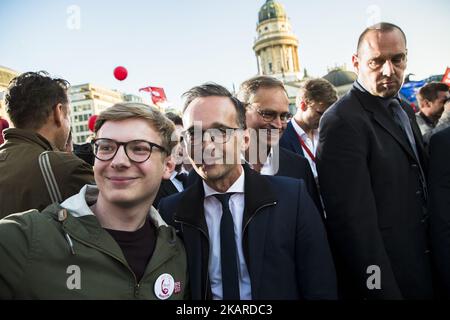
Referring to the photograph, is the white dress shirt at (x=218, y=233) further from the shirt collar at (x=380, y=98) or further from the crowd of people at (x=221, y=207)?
the shirt collar at (x=380, y=98)

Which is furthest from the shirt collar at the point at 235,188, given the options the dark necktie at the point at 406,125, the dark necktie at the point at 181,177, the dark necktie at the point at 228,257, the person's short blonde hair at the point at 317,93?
the person's short blonde hair at the point at 317,93

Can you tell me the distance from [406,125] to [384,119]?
0.93 ft

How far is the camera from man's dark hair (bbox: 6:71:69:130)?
7.91ft

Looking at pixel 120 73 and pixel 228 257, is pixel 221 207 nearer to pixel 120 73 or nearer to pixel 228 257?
pixel 228 257

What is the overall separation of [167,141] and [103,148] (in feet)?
1.29

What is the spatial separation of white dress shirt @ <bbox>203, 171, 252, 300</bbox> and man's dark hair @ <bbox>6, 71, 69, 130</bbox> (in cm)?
133

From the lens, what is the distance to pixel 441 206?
2.14m

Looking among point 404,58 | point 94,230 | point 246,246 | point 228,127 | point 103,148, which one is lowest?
point 246,246

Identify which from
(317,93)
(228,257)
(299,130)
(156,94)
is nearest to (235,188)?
(228,257)

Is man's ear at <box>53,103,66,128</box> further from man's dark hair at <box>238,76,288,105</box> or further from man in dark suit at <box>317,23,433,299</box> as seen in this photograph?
man in dark suit at <box>317,23,433,299</box>
